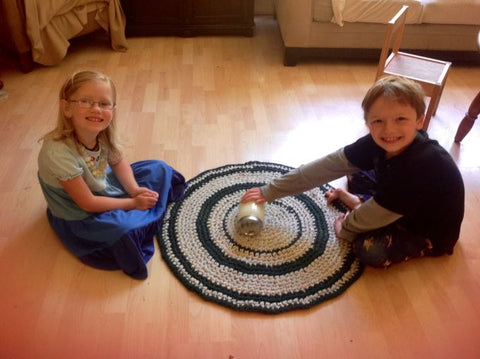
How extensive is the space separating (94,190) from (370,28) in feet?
5.74

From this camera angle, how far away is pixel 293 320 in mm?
1210

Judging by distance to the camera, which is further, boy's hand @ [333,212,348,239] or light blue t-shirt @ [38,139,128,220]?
boy's hand @ [333,212,348,239]

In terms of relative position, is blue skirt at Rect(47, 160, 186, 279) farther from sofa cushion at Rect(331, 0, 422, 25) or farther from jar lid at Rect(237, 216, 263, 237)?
sofa cushion at Rect(331, 0, 422, 25)

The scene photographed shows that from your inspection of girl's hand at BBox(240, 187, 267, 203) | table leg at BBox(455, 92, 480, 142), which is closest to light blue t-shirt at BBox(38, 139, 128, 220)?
girl's hand at BBox(240, 187, 267, 203)

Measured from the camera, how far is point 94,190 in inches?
54.2

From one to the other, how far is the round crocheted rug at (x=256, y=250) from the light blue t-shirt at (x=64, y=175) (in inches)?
9.8

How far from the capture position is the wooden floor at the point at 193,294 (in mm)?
1153

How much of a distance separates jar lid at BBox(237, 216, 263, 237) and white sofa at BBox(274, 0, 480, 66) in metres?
1.37

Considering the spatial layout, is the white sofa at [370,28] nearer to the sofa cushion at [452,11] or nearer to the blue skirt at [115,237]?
the sofa cushion at [452,11]

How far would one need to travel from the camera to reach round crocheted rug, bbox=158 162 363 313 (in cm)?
127

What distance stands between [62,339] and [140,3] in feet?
6.99

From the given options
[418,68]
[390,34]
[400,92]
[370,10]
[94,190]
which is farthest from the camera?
[370,10]

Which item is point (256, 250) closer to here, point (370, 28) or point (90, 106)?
point (90, 106)

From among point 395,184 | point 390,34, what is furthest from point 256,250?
point 390,34
